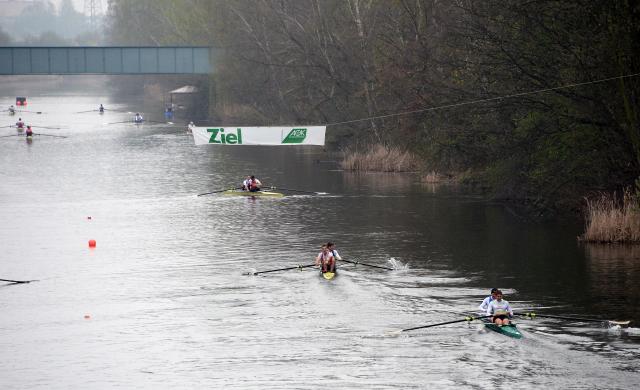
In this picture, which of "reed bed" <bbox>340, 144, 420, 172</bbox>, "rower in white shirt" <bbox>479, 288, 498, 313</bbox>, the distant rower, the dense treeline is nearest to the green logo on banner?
the distant rower

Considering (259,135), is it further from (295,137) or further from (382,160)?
(382,160)

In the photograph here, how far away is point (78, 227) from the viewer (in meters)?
70.6

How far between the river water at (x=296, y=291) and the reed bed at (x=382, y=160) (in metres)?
3.51

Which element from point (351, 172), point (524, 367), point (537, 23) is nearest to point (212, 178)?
point (351, 172)

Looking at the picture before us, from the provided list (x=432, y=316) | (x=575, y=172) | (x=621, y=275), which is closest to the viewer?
(x=432, y=316)

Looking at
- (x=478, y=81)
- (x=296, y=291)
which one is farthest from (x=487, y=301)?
(x=478, y=81)

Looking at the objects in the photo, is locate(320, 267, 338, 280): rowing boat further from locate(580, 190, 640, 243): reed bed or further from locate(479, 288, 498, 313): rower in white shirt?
locate(580, 190, 640, 243): reed bed

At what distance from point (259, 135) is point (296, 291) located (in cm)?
3368

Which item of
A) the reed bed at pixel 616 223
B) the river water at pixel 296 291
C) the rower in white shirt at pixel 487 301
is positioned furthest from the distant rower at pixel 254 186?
the rower in white shirt at pixel 487 301

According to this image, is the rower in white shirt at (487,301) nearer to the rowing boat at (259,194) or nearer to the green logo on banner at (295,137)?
the green logo on banner at (295,137)

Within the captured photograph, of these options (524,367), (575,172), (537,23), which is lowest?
(524,367)

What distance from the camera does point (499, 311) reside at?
4200 centimetres

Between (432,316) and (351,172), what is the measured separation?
5057 centimetres

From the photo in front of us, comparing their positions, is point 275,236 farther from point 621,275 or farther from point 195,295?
point 621,275
